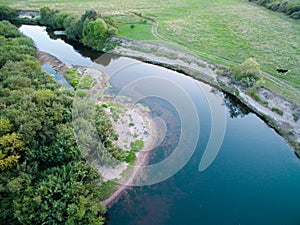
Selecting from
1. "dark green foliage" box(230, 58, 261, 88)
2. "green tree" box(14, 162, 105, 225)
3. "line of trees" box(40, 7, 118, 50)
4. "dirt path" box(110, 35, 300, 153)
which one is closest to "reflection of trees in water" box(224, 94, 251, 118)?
"dirt path" box(110, 35, 300, 153)

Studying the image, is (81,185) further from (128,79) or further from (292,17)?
(292,17)

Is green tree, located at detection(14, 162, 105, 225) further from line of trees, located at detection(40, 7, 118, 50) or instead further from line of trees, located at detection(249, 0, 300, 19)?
line of trees, located at detection(249, 0, 300, 19)

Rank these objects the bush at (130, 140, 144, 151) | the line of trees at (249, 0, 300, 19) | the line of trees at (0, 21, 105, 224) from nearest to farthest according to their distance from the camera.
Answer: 1. the line of trees at (0, 21, 105, 224)
2. the bush at (130, 140, 144, 151)
3. the line of trees at (249, 0, 300, 19)

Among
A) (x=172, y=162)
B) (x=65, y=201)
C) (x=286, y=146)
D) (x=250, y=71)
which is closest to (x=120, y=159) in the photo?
(x=172, y=162)

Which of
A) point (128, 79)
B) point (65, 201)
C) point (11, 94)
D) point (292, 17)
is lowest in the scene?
point (128, 79)

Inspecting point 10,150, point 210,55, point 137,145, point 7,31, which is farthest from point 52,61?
point 10,150

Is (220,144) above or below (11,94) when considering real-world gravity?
below

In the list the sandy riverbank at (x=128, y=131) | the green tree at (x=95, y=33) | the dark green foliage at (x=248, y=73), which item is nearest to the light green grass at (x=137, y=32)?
the green tree at (x=95, y=33)
